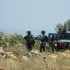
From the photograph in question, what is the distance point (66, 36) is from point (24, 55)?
12.0m

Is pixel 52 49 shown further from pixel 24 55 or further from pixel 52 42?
pixel 24 55

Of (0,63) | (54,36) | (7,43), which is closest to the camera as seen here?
(0,63)

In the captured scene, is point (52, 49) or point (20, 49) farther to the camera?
point (52, 49)

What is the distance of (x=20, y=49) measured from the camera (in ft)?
59.9

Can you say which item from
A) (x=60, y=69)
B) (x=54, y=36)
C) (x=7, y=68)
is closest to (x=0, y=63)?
(x=7, y=68)

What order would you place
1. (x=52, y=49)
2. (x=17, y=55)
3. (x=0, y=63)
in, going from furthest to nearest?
(x=52, y=49)
(x=17, y=55)
(x=0, y=63)

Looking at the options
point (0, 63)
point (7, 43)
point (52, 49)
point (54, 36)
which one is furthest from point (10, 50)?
point (54, 36)

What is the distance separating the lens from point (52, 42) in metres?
27.9

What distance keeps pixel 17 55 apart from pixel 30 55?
628 mm

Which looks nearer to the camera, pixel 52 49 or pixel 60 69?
pixel 60 69

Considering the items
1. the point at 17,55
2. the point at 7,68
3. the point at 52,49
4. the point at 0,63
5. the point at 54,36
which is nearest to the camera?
the point at 7,68

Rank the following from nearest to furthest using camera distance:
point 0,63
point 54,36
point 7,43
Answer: point 0,63
point 7,43
point 54,36

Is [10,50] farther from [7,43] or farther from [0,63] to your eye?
[0,63]

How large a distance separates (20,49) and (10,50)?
516 millimetres
